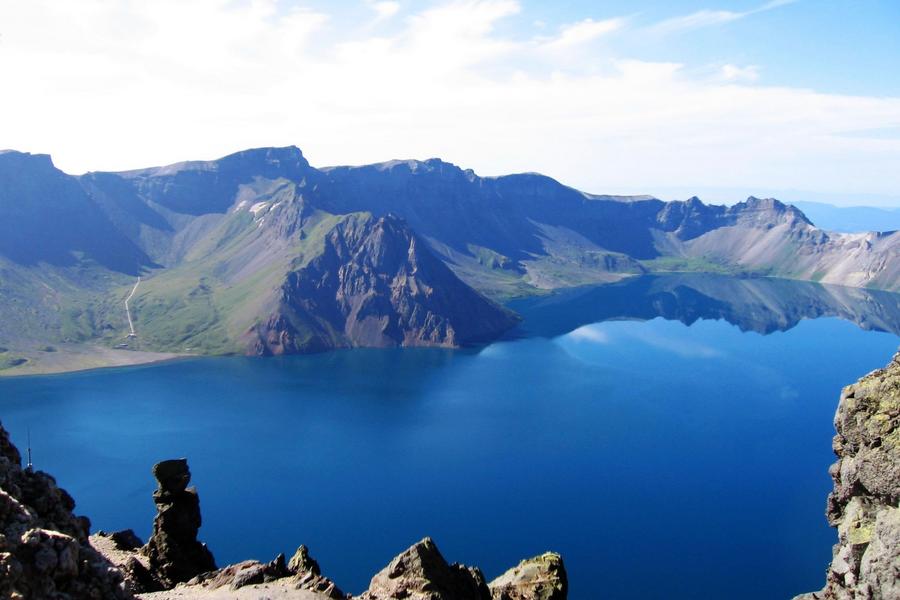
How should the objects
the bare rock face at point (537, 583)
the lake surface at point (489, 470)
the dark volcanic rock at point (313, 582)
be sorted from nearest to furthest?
the dark volcanic rock at point (313, 582) < the bare rock face at point (537, 583) < the lake surface at point (489, 470)

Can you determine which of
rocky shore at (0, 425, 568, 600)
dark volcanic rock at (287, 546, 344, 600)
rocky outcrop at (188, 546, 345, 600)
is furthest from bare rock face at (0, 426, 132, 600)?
dark volcanic rock at (287, 546, 344, 600)

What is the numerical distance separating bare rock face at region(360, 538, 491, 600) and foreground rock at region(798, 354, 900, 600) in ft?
59.6

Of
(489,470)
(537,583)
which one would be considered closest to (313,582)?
(537,583)

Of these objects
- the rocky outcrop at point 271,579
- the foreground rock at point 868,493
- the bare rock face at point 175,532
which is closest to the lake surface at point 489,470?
the bare rock face at point 175,532

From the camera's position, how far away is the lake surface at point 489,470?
96.5m

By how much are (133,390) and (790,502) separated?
545 ft

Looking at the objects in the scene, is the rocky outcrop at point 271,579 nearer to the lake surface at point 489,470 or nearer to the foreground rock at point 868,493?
the foreground rock at point 868,493

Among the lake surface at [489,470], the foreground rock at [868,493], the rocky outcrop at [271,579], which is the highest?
the foreground rock at [868,493]

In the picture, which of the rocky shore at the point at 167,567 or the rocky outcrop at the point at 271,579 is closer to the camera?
the rocky shore at the point at 167,567

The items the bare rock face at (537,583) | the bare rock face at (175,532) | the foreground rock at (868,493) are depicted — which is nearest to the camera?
the foreground rock at (868,493)

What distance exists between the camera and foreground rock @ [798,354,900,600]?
27938 mm

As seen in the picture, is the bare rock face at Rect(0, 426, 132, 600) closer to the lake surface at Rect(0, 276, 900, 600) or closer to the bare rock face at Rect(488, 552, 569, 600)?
the bare rock face at Rect(488, 552, 569, 600)

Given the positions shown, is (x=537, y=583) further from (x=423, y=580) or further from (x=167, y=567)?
(x=167, y=567)

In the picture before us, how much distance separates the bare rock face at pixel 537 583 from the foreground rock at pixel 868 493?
43.0ft
